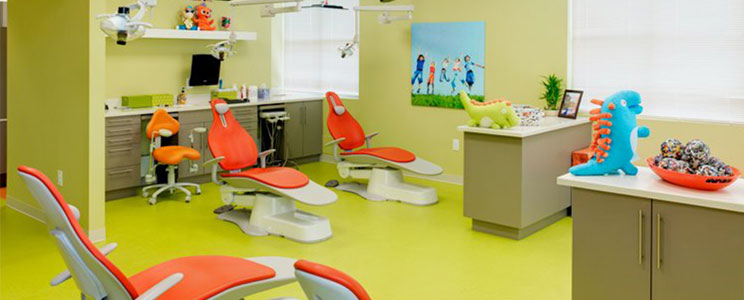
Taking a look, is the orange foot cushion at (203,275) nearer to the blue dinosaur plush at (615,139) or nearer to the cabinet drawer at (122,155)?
the blue dinosaur plush at (615,139)

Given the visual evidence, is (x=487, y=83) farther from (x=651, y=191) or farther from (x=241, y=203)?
(x=651, y=191)

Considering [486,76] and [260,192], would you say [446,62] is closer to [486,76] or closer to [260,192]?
[486,76]

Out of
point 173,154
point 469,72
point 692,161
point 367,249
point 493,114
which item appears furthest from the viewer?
point 469,72

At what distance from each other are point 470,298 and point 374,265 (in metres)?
0.87

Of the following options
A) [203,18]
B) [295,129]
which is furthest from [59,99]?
[295,129]

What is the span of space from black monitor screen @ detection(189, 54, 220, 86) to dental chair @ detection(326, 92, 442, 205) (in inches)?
65.0

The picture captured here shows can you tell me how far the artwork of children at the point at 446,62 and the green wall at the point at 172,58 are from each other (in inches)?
84.5

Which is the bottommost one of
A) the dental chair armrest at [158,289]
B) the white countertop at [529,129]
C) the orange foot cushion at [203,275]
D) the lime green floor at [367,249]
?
the lime green floor at [367,249]

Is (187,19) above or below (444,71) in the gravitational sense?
above

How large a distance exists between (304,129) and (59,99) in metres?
3.61

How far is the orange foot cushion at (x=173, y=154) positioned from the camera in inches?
257

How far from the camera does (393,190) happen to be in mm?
6773

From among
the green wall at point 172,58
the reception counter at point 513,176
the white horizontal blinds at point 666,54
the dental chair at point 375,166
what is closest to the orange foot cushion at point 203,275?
the reception counter at point 513,176

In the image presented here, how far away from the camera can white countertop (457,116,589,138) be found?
206 inches
